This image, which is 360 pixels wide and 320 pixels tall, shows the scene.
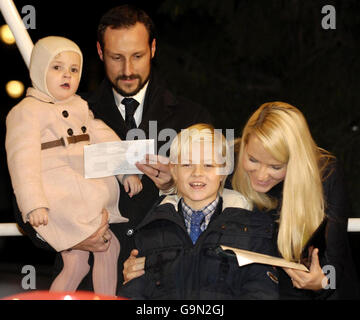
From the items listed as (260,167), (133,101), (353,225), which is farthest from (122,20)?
(353,225)

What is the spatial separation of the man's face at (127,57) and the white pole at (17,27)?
11.9 inches

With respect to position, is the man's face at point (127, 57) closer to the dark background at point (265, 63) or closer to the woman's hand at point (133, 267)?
the woman's hand at point (133, 267)

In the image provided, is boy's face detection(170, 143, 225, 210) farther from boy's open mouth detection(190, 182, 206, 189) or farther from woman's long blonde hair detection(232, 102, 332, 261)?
woman's long blonde hair detection(232, 102, 332, 261)

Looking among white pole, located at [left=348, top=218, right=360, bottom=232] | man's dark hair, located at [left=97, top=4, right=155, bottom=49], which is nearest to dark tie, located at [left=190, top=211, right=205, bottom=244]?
white pole, located at [left=348, top=218, right=360, bottom=232]

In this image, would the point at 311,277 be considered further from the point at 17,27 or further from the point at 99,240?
the point at 17,27

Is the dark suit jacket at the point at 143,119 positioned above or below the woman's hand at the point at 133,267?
above

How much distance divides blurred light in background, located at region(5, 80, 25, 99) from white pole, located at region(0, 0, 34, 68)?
0.81ft

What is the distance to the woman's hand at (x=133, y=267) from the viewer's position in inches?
106

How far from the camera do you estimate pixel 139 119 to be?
9.67 feet

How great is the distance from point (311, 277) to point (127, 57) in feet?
3.82

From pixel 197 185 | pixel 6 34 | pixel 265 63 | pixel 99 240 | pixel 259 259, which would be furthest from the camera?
pixel 265 63

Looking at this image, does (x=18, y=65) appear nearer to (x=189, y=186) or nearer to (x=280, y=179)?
(x=189, y=186)

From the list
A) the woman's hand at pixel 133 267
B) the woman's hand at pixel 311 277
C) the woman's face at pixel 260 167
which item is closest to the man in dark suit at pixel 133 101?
the woman's hand at pixel 133 267

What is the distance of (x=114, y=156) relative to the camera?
281 centimetres
